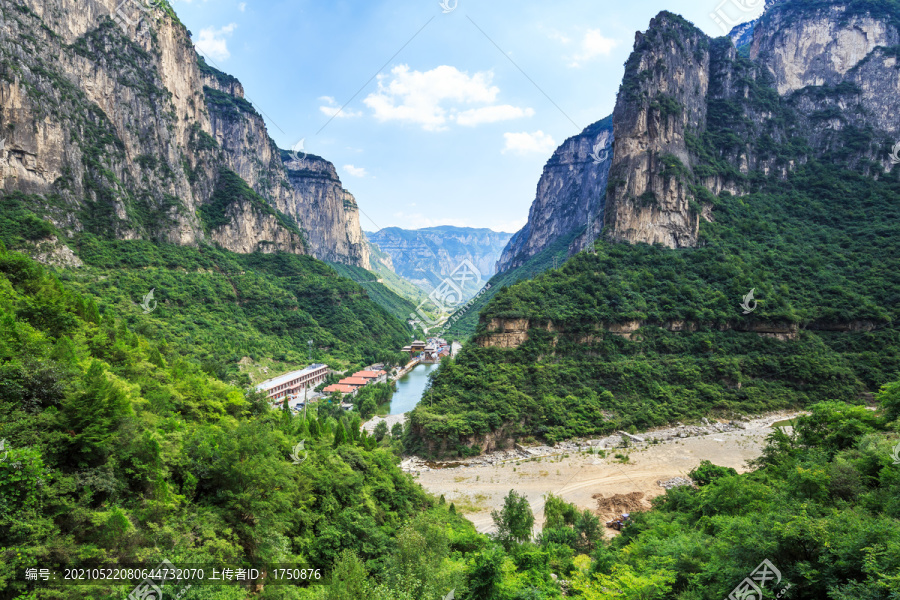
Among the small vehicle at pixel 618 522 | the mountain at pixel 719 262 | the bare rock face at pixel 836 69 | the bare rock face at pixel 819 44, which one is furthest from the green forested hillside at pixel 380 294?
the bare rock face at pixel 819 44

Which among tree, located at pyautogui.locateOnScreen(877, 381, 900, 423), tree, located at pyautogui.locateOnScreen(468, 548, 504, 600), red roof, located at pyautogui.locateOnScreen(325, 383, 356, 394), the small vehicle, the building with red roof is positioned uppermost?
the building with red roof

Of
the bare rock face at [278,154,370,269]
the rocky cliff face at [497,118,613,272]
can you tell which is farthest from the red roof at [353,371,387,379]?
the bare rock face at [278,154,370,269]

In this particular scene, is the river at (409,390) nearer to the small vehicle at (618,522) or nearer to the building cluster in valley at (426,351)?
the building cluster in valley at (426,351)

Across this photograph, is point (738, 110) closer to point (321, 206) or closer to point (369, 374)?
point (369, 374)

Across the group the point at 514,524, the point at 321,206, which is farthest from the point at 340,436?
the point at 321,206

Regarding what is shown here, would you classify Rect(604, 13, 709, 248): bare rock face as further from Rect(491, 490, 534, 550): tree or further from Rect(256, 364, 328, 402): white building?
Rect(491, 490, 534, 550): tree

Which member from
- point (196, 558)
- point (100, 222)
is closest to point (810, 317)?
point (196, 558)
